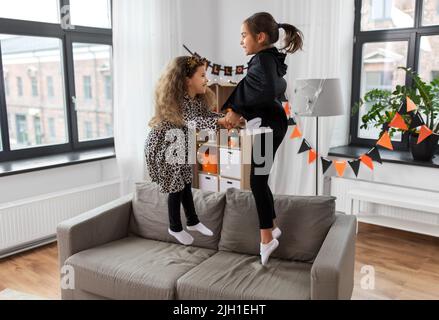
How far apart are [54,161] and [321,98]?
236cm

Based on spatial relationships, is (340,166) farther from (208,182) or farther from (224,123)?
(224,123)

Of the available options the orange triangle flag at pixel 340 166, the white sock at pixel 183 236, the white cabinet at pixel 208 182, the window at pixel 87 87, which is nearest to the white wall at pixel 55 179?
the window at pixel 87 87

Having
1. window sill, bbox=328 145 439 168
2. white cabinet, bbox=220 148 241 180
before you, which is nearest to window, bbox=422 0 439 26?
window sill, bbox=328 145 439 168

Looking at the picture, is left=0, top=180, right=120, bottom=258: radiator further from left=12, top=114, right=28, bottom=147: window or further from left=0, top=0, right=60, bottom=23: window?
left=0, top=0, right=60, bottom=23: window

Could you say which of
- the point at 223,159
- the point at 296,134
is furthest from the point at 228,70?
the point at 296,134

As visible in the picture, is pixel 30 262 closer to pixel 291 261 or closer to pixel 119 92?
pixel 119 92

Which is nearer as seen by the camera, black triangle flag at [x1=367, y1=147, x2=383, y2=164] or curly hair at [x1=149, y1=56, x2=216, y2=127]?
curly hair at [x1=149, y1=56, x2=216, y2=127]

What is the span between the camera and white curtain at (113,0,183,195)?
4.15m

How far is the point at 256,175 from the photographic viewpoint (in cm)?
225

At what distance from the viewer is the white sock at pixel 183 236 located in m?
2.57

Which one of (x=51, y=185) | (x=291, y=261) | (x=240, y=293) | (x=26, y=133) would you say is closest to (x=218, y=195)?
(x=291, y=261)

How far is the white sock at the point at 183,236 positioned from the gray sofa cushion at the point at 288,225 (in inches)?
8.8

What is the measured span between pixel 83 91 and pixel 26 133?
692 millimetres

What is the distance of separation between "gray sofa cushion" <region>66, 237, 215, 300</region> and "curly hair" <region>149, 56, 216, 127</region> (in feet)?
2.71
